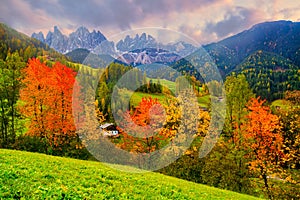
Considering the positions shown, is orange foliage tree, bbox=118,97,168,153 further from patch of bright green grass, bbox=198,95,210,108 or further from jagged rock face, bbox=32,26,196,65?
patch of bright green grass, bbox=198,95,210,108

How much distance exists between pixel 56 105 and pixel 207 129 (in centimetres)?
2374

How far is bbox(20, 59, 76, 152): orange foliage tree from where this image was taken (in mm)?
36938

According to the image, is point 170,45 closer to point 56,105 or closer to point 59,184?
point 59,184

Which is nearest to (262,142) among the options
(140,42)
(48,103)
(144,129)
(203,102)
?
(144,129)

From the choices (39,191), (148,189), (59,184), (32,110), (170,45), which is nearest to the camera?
(39,191)


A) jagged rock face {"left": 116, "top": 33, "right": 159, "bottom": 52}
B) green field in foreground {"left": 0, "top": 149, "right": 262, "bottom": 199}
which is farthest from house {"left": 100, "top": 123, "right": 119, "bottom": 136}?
green field in foreground {"left": 0, "top": 149, "right": 262, "bottom": 199}

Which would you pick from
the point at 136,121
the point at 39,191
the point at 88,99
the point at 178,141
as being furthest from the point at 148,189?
the point at 88,99

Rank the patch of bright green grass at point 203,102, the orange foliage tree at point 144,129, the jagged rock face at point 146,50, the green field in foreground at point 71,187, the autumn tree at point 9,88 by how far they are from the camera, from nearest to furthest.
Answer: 1. the green field in foreground at point 71,187
2. the jagged rock face at point 146,50
3. the orange foliage tree at point 144,129
4. the autumn tree at point 9,88
5. the patch of bright green grass at point 203,102

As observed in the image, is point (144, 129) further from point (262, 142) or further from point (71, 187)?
point (71, 187)

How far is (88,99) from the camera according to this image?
41.1 meters

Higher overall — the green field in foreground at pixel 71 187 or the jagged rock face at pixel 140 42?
the jagged rock face at pixel 140 42

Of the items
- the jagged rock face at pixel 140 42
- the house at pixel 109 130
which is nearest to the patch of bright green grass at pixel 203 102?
the house at pixel 109 130

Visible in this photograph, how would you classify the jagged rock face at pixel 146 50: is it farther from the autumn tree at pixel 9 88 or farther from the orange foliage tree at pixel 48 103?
the autumn tree at pixel 9 88

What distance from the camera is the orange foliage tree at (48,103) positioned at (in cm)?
3694
